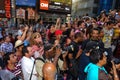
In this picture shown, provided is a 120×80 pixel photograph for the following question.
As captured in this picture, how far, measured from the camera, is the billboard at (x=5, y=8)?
51.9 feet

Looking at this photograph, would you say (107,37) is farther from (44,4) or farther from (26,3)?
(44,4)

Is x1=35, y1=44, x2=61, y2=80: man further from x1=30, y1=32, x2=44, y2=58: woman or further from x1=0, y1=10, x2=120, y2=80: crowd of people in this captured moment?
x1=30, y1=32, x2=44, y2=58: woman

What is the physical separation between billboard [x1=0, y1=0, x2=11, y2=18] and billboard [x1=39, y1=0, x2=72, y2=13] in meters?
2.77

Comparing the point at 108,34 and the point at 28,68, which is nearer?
the point at 28,68

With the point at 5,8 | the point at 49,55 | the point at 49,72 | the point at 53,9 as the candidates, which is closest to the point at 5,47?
the point at 49,55

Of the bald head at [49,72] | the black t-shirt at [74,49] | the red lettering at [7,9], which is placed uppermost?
the red lettering at [7,9]

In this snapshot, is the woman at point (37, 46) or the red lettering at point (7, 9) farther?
the red lettering at point (7, 9)

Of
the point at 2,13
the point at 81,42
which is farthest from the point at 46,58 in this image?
the point at 2,13

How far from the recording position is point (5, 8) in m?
16.1

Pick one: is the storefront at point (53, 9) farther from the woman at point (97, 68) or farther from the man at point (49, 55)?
the woman at point (97, 68)

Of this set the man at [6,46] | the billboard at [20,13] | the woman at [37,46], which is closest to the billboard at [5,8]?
the billboard at [20,13]

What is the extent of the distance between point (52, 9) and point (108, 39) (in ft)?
36.8

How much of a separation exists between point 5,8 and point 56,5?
159 inches

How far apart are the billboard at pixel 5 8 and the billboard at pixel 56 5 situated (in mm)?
2769
